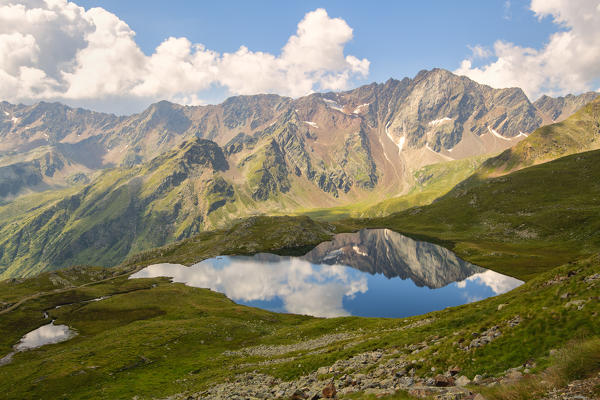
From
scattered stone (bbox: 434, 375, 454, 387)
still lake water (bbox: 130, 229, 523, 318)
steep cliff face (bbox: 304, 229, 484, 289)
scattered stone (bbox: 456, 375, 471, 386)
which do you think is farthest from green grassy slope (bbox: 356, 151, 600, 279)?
scattered stone (bbox: 434, 375, 454, 387)

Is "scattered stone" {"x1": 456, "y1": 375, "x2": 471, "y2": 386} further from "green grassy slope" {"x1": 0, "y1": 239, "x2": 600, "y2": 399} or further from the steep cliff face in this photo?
the steep cliff face

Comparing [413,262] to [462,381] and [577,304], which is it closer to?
[577,304]

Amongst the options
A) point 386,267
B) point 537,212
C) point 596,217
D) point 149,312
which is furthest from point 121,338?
point 537,212

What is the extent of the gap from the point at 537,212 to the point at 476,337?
206 meters

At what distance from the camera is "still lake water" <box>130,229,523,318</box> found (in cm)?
10412

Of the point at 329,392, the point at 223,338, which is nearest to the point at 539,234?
the point at 223,338

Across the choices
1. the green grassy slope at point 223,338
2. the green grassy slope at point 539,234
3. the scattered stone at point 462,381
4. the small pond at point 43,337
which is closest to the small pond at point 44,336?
the small pond at point 43,337

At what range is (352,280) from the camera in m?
140

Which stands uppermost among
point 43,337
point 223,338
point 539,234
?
point 43,337

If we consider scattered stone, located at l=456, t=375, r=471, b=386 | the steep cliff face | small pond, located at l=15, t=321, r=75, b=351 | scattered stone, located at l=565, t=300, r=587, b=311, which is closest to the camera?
scattered stone, located at l=456, t=375, r=471, b=386

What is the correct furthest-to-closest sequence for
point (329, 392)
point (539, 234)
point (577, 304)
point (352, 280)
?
point (539, 234) → point (352, 280) → point (577, 304) → point (329, 392)

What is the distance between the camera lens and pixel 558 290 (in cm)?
2600

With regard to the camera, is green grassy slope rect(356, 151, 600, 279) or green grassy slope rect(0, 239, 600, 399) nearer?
green grassy slope rect(0, 239, 600, 399)

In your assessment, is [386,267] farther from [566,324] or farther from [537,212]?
[566,324]
